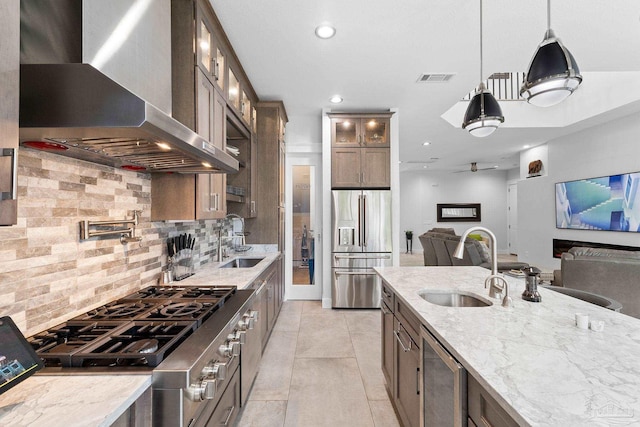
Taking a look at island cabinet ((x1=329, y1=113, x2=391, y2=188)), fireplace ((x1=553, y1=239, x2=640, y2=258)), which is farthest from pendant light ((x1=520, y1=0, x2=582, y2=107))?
fireplace ((x1=553, y1=239, x2=640, y2=258))

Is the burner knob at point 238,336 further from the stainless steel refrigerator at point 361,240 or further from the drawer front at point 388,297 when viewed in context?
the stainless steel refrigerator at point 361,240

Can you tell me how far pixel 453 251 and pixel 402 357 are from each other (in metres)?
3.50

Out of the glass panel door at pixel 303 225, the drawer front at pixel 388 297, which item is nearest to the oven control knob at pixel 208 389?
the drawer front at pixel 388 297

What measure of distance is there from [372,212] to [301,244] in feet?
4.17

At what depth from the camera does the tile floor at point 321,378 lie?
2.05 metres

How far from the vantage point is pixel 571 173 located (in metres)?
6.06

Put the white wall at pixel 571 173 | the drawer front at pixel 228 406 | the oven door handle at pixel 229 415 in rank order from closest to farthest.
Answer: the drawer front at pixel 228 406 → the oven door handle at pixel 229 415 → the white wall at pixel 571 173

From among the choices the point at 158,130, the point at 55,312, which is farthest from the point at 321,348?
the point at 158,130

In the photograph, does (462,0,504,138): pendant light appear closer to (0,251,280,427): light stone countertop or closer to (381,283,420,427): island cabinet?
(381,283,420,427): island cabinet

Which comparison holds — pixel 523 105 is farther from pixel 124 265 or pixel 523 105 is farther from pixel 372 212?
pixel 124 265

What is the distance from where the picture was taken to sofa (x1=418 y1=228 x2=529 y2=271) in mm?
4348

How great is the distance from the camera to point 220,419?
1427 mm

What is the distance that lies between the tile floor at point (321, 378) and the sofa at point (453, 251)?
1.75 m

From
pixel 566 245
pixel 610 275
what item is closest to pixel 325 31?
pixel 610 275
